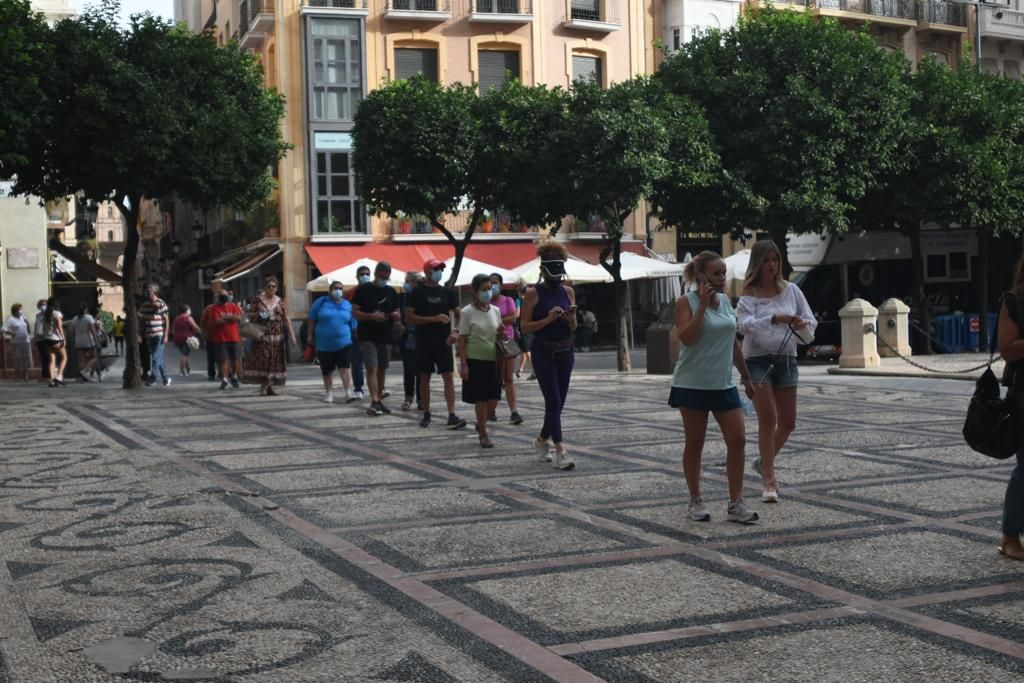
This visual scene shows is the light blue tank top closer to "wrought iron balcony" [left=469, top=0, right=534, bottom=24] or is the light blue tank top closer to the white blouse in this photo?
the white blouse

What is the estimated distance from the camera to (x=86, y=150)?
2125 centimetres

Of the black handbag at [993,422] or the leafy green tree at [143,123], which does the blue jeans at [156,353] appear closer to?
the leafy green tree at [143,123]

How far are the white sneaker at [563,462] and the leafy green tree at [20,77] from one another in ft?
36.2

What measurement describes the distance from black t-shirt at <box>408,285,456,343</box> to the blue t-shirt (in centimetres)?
360

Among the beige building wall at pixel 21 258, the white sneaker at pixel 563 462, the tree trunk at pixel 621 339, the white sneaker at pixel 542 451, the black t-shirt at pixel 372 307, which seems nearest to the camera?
the white sneaker at pixel 563 462

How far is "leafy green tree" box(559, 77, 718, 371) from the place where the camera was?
25.5 m

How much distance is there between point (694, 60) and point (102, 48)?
46.1 ft

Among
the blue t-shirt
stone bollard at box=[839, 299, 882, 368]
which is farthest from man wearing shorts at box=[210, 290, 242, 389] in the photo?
stone bollard at box=[839, 299, 882, 368]

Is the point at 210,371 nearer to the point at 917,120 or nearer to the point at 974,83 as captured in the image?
the point at 917,120

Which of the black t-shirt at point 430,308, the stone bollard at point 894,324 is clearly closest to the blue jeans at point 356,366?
the black t-shirt at point 430,308

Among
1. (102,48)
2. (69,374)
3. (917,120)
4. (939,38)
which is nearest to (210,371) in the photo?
(69,374)

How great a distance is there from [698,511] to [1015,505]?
1796mm

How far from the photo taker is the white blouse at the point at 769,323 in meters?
7.75

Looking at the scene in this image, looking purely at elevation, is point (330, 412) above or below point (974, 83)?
below
